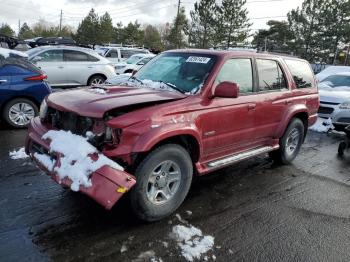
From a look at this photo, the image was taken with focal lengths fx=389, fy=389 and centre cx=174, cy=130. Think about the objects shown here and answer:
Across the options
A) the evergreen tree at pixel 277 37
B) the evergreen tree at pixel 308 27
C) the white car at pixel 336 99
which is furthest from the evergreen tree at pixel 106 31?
the white car at pixel 336 99

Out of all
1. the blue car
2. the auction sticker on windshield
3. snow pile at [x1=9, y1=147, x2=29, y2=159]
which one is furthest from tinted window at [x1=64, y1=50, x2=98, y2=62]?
the auction sticker on windshield

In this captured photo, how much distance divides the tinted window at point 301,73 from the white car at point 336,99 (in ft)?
8.12

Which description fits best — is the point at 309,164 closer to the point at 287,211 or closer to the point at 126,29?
the point at 287,211

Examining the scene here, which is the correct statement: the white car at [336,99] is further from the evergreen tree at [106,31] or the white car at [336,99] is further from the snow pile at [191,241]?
the evergreen tree at [106,31]

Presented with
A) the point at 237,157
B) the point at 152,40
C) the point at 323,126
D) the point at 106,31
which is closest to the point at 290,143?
the point at 237,157

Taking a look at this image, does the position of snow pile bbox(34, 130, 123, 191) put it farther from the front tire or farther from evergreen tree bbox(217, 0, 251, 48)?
evergreen tree bbox(217, 0, 251, 48)

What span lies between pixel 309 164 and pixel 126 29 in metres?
61.8

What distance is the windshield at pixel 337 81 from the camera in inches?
473

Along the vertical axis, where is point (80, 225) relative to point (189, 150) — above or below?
below

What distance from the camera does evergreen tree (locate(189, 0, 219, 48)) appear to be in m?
43.9

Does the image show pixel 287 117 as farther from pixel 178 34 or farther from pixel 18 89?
pixel 178 34

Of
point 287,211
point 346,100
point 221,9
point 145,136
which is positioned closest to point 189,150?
point 145,136

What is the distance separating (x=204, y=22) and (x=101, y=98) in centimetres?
4245

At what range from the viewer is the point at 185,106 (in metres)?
4.27
